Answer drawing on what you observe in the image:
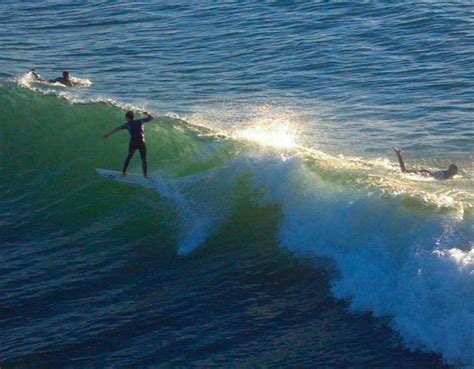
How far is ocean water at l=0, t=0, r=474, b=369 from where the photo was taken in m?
12.7

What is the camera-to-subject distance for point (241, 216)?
16.7m

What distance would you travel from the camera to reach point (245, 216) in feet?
54.7

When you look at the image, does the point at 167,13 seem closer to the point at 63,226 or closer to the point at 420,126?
the point at 420,126

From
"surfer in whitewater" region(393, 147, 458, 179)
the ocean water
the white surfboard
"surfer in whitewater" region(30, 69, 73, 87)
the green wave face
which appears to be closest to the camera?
the ocean water

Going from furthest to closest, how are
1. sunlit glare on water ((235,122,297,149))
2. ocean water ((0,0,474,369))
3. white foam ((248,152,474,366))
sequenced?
sunlit glare on water ((235,122,297,149)) < ocean water ((0,0,474,369)) < white foam ((248,152,474,366))

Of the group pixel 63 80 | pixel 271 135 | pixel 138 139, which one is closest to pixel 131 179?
pixel 138 139

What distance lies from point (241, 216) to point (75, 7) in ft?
84.9

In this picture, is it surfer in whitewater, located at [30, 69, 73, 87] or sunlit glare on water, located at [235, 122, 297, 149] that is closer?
sunlit glare on water, located at [235, 122, 297, 149]

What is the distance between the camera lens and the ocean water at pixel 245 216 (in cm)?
1269

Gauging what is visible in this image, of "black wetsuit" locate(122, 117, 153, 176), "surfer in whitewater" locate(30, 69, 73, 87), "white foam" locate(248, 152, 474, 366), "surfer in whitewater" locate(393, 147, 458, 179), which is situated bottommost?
"surfer in whitewater" locate(393, 147, 458, 179)

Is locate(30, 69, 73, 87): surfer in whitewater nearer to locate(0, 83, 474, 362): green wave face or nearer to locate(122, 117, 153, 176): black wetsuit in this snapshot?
locate(0, 83, 474, 362): green wave face

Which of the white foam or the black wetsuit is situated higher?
the black wetsuit

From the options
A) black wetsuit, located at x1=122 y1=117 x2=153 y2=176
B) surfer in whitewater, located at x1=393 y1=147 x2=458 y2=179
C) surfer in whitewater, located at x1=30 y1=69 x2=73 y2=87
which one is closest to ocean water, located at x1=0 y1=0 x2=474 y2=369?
surfer in whitewater, located at x1=393 y1=147 x2=458 y2=179

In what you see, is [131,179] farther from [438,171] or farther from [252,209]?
[438,171]
